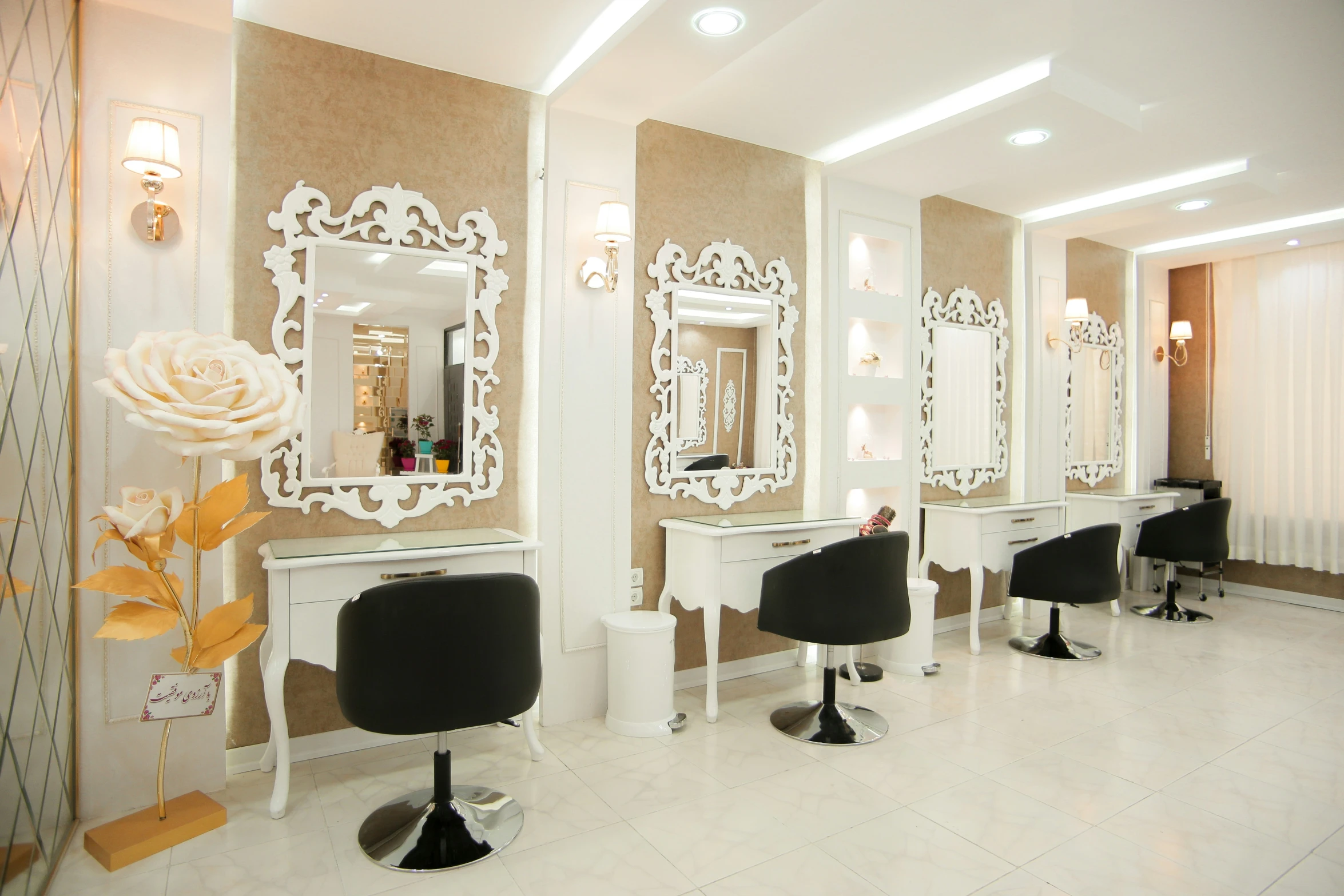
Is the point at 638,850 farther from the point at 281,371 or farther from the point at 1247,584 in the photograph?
the point at 1247,584

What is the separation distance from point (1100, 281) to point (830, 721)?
430 centimetres

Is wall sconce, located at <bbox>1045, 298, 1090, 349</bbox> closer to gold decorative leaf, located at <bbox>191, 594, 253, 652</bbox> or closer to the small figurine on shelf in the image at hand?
the small figurine on shelf

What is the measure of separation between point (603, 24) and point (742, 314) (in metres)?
1.50

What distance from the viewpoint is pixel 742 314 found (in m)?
3.74

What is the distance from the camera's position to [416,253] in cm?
294

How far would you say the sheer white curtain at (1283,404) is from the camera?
17.1 feet

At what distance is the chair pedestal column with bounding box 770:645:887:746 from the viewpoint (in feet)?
9.55

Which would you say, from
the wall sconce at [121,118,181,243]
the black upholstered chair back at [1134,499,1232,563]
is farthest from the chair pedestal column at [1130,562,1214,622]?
the wall sconce at [121,118,181,243]

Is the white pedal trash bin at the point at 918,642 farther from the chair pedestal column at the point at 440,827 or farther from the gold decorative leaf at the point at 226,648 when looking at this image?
the gold decorative leaf at the point at 226,648

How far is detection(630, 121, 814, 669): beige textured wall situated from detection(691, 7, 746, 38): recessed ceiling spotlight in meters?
0.98

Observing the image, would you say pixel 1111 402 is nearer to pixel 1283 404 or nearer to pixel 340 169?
pixel 1283 404

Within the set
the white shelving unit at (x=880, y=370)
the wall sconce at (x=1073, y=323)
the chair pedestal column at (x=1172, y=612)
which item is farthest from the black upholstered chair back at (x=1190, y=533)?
the white shelving unit at (x=880, y=370)

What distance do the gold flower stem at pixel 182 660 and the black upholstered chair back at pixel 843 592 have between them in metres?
1.97

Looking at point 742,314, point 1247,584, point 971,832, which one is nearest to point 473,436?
point 742,314
